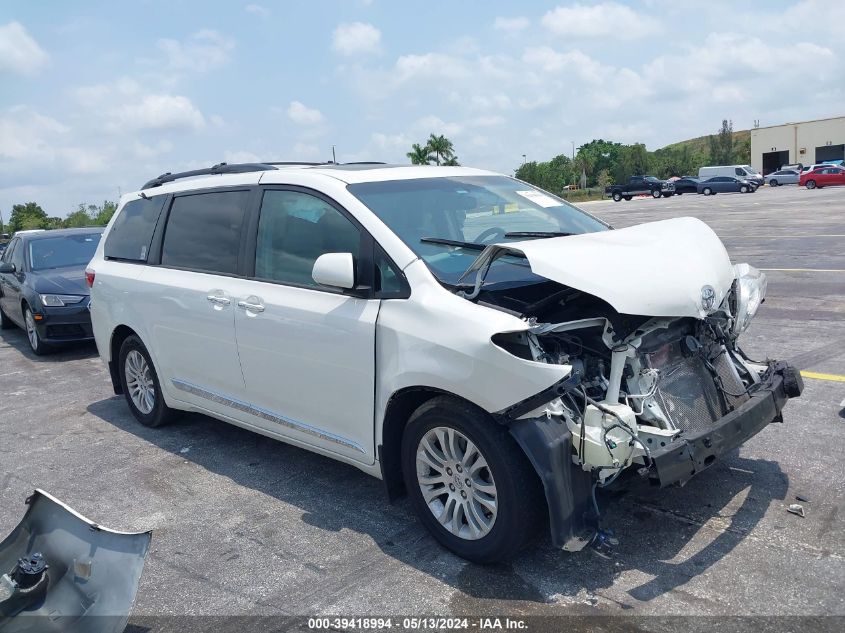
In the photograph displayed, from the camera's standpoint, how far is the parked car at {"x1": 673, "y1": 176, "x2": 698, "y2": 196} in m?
53.9

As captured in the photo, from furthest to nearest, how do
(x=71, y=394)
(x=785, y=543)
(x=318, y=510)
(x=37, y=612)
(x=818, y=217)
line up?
(x=818, y=217), (x=71, y=394), (x=318, y=510), (x=785, y=543), (x=37, y=612)

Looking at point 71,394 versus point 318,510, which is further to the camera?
point 71,394

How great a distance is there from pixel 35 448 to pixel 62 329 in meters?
3.95

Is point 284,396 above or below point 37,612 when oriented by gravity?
above

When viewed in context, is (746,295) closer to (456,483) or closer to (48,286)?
(456,483)

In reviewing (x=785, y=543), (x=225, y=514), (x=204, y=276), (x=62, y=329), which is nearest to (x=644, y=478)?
(x=785, y=543)

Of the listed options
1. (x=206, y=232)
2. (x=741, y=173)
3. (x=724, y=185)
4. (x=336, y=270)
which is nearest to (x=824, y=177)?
(x=724, y=185)

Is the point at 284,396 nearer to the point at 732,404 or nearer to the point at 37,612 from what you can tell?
the point at 37,612

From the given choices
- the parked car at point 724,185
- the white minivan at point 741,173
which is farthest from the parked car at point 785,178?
the parked car at point 724,185

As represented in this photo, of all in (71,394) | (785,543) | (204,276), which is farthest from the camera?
(71,394)

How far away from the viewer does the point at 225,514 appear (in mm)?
4512

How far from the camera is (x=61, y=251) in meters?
10.8

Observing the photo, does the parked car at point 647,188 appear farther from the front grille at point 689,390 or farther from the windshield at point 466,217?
the front grille at point 689,390

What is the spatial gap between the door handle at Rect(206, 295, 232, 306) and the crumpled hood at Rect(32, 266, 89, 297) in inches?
219
